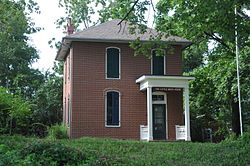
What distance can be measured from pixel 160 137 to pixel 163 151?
263 inches

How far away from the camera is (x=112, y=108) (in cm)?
2100

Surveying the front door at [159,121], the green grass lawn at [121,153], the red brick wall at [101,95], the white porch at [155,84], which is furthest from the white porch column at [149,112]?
the green grass lawn at [121,153]

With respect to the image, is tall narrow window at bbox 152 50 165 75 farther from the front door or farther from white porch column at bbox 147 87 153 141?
white porch column at bbox 147 87 153 141

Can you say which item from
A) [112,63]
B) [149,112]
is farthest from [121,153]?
[112,63]

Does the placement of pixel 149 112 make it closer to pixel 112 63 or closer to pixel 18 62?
pixel 112 63

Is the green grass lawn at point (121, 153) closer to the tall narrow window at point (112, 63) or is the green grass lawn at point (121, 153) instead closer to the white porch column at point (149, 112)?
the white porch column at point (149, 112)

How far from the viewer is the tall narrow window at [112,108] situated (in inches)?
822

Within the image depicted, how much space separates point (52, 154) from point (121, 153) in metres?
3.88

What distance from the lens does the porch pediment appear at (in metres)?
20.0

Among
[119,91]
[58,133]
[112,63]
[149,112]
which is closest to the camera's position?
[58,133]

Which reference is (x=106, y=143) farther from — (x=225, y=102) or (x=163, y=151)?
(x=225, y=102)

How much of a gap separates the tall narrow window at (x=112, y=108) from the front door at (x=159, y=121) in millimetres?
2086

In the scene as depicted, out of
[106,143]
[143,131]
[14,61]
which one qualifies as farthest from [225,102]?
[14,61]

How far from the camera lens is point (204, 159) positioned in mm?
13086
